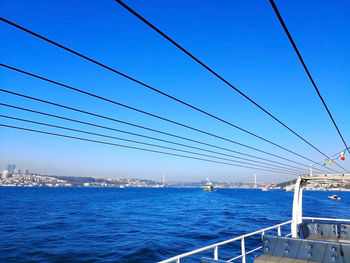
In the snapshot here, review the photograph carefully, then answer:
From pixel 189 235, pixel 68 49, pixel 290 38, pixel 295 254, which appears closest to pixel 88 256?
pixel 189 235

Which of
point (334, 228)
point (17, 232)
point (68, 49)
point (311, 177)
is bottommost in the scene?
point (17, 232)

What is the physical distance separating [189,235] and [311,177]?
1530 cm

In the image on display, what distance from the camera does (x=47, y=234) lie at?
942 inches

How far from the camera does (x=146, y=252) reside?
55.9 ft

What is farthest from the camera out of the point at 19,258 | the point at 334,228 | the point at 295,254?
the point at 19,258

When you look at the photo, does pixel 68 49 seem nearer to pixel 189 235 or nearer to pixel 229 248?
pixel 229 248

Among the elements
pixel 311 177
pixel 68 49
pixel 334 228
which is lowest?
pixel 334 228

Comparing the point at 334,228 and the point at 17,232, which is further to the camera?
the point at 17,232

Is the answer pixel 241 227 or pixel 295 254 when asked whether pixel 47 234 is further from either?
pixel 295 254

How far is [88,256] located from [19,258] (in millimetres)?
4743

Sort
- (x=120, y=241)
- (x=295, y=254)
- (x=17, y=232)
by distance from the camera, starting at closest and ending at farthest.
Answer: (x=295, y=254) → (x=120, y=241) → (x=17, y=232)

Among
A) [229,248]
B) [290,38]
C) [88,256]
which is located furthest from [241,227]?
[290,38]

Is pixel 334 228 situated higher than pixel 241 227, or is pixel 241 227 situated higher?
pixel 334 228

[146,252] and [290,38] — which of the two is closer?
[290,38]
